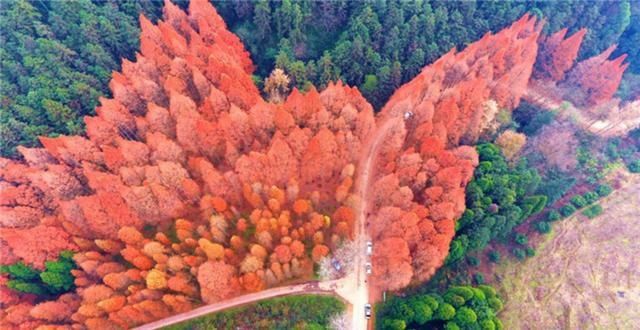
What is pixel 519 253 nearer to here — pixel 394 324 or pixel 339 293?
pixel 394 324

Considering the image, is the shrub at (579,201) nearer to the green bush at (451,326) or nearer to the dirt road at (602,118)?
the dirt road at (602,118)

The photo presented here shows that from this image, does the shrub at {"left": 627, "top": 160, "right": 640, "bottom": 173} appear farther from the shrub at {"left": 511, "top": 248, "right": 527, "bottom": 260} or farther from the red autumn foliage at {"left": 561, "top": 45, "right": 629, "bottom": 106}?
the shrub at {"left": 511, "top": 248, "right": 527, "bottom": 260}

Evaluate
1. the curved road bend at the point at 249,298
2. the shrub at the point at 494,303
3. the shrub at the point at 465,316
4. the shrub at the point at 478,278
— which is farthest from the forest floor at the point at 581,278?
the curved road bend at the point at 249,298

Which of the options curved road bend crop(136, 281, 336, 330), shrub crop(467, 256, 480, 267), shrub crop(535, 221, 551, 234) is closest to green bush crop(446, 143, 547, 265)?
shrub crop(467, 256, 480, 267)

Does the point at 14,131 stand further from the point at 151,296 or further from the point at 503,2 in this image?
the point at 503,2

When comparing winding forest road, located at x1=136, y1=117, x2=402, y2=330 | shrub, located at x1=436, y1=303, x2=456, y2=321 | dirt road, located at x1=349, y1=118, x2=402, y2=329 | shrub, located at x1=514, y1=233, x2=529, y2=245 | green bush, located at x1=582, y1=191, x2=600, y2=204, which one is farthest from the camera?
green bush, located at x1=582, y1=191, x2=600, y2=204

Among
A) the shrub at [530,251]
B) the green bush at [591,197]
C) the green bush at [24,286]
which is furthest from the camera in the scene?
the green bush at [591,197]

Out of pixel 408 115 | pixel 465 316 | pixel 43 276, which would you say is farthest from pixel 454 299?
pixel 43 276
